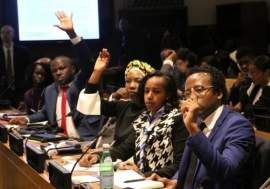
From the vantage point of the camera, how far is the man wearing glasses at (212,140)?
2830mm

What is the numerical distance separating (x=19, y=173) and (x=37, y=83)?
220cm

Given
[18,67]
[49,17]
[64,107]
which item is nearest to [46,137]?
[64,107]

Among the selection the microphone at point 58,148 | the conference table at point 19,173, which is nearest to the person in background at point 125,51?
the conference table at point 19,173

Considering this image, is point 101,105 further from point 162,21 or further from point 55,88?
point 162,21

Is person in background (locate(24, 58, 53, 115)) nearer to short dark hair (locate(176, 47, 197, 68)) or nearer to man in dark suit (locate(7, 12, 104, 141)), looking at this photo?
man in dark suit (locate(7, 12, 104, 141))

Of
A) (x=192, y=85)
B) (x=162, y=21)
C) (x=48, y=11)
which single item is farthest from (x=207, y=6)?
(x=192, y=85)

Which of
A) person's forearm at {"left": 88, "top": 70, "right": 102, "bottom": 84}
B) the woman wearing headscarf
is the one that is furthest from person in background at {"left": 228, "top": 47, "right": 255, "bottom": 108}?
person's forearm at {"left": 88, "top": 70, "right": 102, "bottom": 84}

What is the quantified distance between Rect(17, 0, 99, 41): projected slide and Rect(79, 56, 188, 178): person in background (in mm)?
6041

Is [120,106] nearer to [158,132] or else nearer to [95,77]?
[95,77]

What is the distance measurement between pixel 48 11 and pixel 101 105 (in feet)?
18.3

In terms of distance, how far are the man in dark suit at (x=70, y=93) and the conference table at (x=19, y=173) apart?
50 centimetres

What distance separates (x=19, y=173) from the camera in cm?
431

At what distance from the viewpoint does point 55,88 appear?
17.9 feet

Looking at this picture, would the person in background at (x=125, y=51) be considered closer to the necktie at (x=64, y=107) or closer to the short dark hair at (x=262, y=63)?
the short dark hair at (x=262, y=63)
